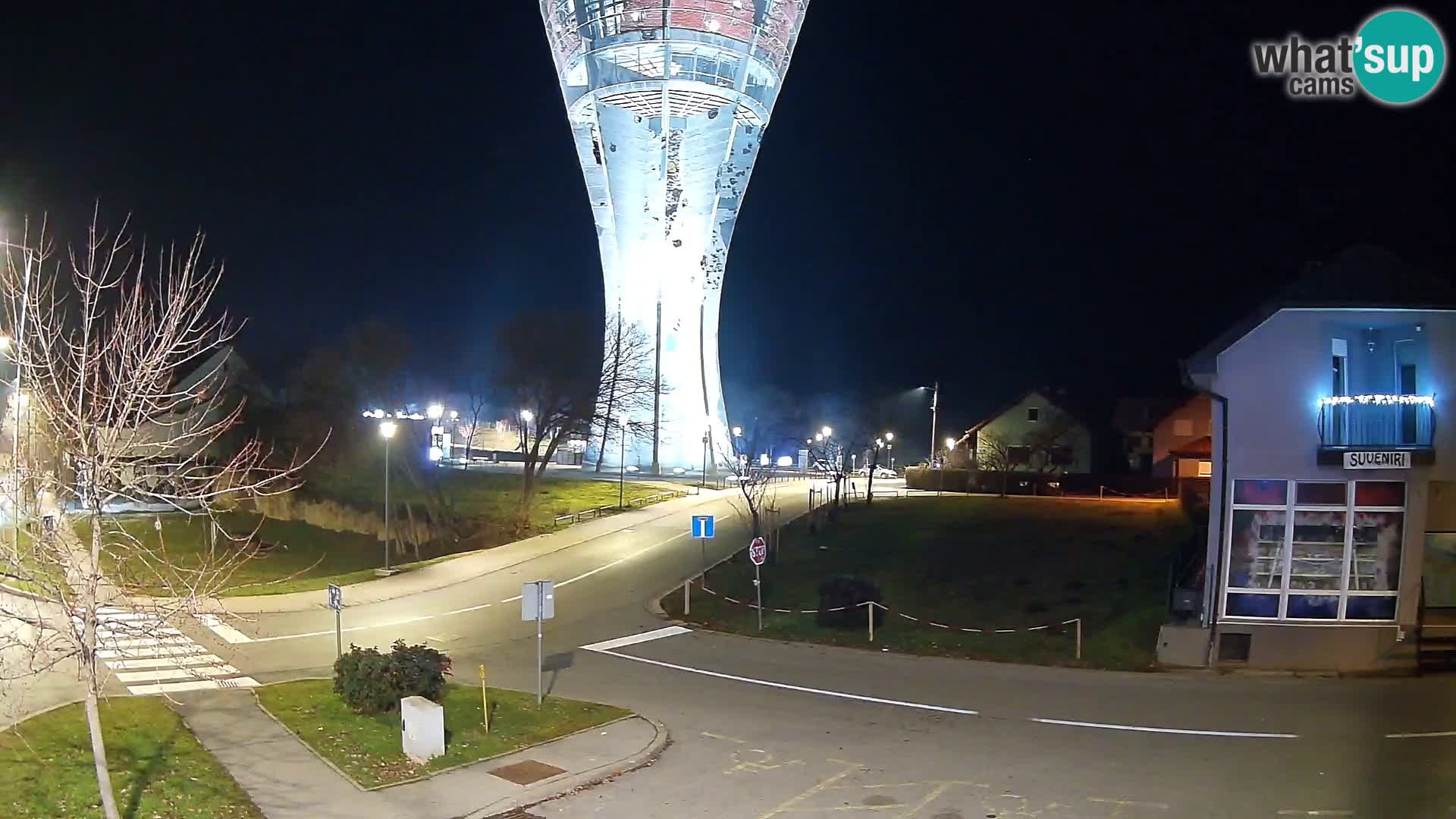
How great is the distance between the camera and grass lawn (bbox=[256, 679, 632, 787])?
1315 cm

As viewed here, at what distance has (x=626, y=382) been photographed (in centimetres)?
5356

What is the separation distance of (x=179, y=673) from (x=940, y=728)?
13.0 meters

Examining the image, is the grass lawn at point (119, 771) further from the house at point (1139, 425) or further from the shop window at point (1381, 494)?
the house at point (1139, 425)

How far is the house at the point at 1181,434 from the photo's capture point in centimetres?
5456

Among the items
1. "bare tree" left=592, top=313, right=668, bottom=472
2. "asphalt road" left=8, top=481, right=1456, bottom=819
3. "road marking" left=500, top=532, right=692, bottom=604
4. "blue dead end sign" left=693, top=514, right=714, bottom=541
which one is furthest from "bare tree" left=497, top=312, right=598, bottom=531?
"asphalt road" left=8, top=481, right=1456, bottom=819

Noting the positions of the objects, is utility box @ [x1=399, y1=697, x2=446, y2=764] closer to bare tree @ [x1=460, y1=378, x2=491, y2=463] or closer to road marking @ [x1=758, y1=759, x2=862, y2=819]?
road marking @ [x1=758, y1=759, x2=862, y2=819]

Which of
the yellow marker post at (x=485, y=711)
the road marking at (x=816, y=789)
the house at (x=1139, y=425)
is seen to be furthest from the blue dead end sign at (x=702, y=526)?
the house at (x=1139, y=425)

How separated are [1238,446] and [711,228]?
135 ft

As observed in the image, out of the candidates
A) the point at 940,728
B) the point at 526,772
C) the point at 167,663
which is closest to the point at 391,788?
the point at 526,772

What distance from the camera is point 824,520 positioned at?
42.8m

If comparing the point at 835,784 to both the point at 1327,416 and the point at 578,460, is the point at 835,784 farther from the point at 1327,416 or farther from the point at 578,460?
the point at 578,460

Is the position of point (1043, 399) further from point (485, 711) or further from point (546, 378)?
point (485, 711)

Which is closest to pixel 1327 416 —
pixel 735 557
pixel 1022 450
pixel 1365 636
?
pixel 1365 636

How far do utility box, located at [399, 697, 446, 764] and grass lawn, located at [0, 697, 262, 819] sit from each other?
213 cm
